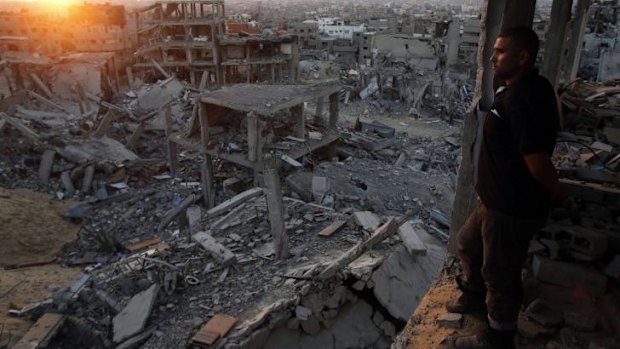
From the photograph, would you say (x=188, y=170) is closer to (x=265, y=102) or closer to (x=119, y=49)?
(x=265, y=102)

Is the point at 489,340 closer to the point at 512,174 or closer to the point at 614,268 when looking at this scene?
the point at 614,268

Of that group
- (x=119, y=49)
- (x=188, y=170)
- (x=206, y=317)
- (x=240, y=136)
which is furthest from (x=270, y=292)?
(x=119, y=49)

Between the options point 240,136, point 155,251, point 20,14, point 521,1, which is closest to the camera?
point 521,1

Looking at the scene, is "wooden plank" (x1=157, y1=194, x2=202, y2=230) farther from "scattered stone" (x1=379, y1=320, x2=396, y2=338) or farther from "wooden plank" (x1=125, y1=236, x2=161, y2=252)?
"scattered stone" (x1=379, y1=320, x2=396, y2=338)

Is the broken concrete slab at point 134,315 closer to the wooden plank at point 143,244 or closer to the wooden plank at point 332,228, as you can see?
the wooden plank at point 332,228

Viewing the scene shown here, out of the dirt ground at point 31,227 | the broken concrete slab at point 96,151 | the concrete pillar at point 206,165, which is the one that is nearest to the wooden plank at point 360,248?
the concrete pillar at point 206,165

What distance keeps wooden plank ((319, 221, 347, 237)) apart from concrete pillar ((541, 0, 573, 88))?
4.50m

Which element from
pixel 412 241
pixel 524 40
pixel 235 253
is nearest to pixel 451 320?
pixel 524 40

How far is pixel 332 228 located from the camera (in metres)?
7.57

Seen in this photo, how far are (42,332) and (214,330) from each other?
2737 millimetres

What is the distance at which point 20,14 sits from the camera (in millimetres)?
29688

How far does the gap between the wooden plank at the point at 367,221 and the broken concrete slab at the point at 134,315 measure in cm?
335

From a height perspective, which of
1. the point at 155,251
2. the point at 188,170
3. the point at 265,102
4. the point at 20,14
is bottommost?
the point at 188,170

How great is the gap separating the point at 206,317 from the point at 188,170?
1042 cm
